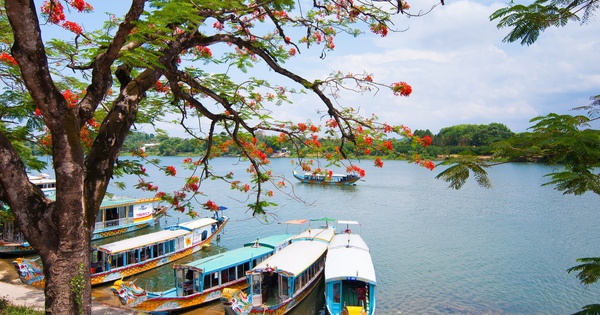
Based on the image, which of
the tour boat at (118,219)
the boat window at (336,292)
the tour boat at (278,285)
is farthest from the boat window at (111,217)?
A: the boat window at (336,292)

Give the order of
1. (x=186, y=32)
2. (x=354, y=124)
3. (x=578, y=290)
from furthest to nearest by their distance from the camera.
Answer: (x=578, y=290) → (x=354, y=124) → (x=186, y=32)

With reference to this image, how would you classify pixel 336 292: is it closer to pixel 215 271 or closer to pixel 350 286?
pixel 350 286

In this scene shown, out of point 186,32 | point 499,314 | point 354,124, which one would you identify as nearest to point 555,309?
point 499,314

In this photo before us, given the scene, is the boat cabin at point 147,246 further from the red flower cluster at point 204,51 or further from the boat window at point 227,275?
the red flower cluster at point 204,51

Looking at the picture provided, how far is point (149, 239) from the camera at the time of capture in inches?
680

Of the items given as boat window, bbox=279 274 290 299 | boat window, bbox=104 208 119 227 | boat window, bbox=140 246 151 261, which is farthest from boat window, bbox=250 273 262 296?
boat window, bbox=104 208 119 227

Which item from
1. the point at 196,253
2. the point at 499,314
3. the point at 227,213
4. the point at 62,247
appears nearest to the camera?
the point at 62,247

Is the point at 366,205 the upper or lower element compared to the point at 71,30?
lower

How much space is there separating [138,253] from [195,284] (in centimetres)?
485

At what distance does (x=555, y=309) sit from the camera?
1341 centimetres

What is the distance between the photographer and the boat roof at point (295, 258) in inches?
472

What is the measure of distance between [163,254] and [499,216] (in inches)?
825

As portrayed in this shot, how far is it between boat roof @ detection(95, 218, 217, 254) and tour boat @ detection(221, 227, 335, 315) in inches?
239

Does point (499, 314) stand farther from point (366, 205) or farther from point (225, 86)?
point (366, 205)
